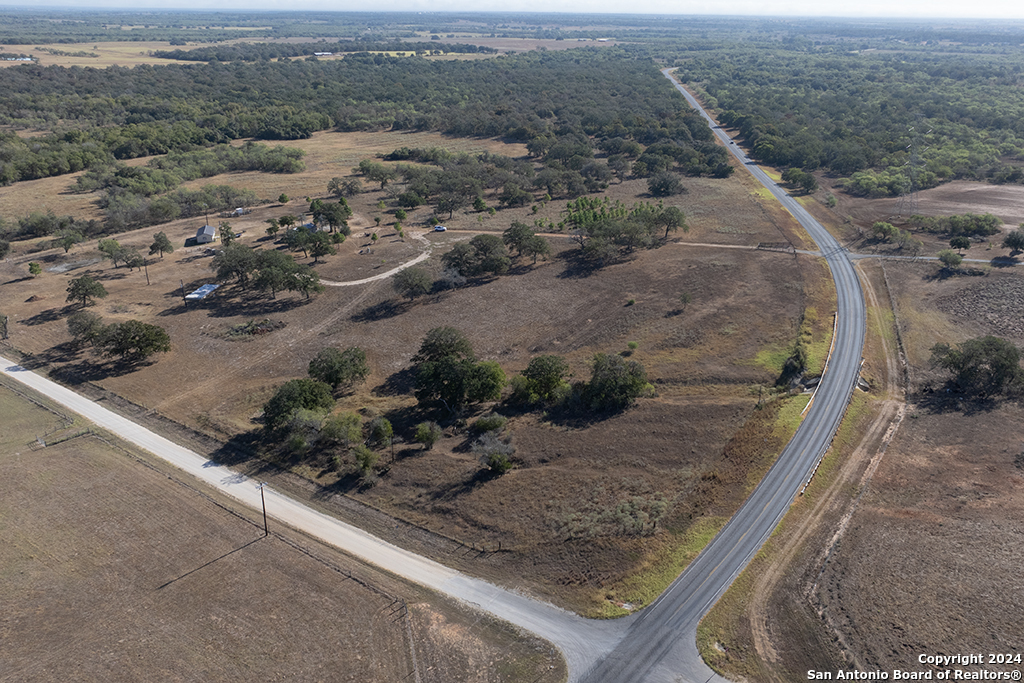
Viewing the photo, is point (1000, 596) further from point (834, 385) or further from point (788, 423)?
point (834, 385)

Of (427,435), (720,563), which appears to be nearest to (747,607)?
(720,563)

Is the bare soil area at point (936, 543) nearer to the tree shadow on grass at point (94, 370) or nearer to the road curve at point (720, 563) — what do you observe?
the road curve at point (720, 563)

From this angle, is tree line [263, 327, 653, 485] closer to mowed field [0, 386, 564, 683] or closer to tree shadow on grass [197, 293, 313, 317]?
mowed field [0, 386, 564, 683]

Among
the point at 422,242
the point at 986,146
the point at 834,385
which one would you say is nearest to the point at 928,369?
the point at 834,385

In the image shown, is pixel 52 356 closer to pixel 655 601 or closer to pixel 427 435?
pixel 427 435

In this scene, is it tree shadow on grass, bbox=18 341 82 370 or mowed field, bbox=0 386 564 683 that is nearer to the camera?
mowed field, bbox=0 386 564 683

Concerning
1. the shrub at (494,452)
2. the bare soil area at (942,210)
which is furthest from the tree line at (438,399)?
the bare soil area at (942,210)

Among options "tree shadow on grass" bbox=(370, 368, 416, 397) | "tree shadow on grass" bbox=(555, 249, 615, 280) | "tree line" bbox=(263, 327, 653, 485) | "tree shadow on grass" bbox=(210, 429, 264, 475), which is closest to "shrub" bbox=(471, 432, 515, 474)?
"tree line" bbox=(263, 327, 653, 485)
